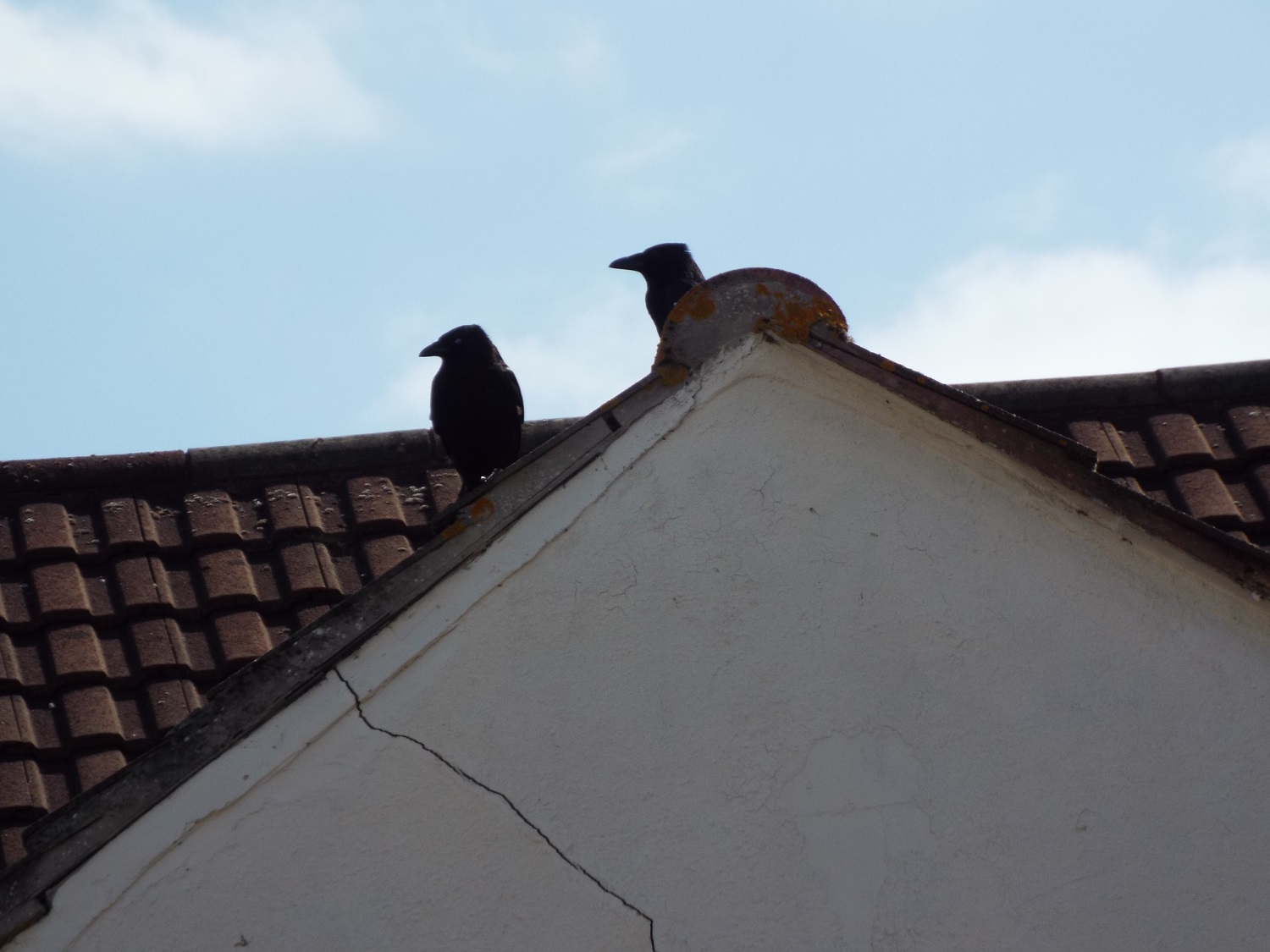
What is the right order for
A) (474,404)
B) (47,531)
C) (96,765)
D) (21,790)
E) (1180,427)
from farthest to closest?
(1180,427)
(47,531)
(474,404)
(96,765)
(21,790)

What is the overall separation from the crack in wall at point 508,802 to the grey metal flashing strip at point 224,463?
2672 mm

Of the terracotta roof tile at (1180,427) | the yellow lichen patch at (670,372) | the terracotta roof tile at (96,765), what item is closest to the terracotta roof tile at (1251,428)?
the terracotta roof tile at (1180,427)

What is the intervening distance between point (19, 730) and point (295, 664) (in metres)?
1.62

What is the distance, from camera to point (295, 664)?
3730mm

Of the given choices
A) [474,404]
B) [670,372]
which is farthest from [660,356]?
[474,404]

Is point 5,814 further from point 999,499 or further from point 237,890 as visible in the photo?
point 999,499

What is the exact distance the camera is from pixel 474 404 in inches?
214

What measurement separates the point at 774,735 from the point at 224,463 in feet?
10.5

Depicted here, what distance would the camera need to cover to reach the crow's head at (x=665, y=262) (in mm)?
6887

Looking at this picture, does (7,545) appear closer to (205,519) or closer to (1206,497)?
(205,519)

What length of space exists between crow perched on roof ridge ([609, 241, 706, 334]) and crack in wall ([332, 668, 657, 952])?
135 inches

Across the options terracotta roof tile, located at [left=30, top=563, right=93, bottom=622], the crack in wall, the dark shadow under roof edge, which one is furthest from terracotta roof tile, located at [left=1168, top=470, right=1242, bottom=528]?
terracotta roof tile, located at [left=30, top=563, right=93, bottom=622]

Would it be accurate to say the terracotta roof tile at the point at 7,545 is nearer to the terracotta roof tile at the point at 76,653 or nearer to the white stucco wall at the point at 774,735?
the terracotta roof tile at the point at 76,653

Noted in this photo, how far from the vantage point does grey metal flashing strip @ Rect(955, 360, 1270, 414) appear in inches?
271
